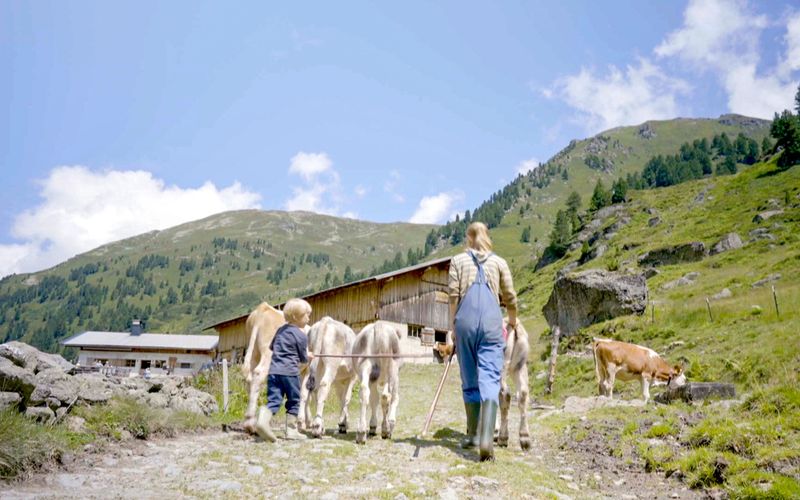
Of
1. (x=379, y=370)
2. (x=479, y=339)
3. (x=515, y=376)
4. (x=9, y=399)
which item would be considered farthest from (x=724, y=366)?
(x=9, y=399)

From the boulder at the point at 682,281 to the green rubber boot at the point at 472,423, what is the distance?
3749 centimetres

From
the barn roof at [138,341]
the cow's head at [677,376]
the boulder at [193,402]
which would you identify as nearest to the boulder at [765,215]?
the cow's head at [677,376]

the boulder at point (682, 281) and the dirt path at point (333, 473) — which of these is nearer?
the dirt path at point (333, 473)

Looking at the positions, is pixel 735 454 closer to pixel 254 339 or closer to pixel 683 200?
pixel 254 339

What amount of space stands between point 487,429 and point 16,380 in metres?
6.88

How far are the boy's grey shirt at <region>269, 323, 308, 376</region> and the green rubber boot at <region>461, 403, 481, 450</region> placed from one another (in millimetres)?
2914

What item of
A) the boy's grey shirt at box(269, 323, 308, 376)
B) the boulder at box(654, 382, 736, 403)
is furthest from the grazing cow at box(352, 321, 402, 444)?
the boulder at box(654, 382, 736, 403)

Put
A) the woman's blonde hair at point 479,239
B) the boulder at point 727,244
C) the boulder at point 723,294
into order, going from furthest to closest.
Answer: the boulder at point 727,244 < the boulder at point 723,294 < the woman's blonde hair at point 479,239

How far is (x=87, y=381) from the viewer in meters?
9.84

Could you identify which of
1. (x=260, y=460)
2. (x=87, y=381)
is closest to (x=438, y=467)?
(x=260, y=460)

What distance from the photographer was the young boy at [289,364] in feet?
27.0

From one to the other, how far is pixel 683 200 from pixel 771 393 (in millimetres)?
88304

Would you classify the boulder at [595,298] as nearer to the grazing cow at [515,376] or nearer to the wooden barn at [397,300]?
the wooden barn at [397,300]

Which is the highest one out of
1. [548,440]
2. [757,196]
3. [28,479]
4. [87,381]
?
[757,196]
